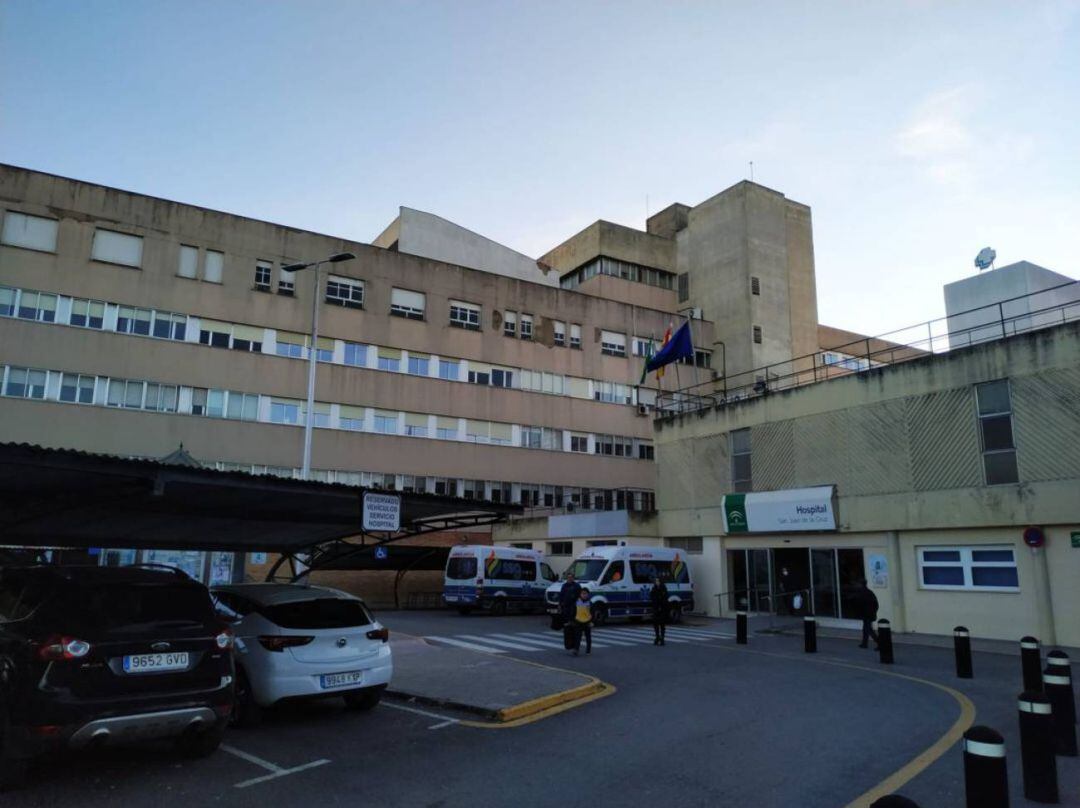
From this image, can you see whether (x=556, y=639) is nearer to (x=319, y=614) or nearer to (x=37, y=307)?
(x=319, y=614)

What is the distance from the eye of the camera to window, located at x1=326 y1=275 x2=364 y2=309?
3994cm

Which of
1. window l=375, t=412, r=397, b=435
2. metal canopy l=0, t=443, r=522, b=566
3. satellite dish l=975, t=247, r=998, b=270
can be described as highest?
satellite dish l=975, t=247, r=998, b=270

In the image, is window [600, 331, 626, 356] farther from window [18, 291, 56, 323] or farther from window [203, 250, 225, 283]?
window [18, 291, 56, 323]

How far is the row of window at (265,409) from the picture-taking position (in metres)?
32.2

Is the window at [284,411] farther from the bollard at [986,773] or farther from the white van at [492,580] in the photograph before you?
the bollard at [986,773]

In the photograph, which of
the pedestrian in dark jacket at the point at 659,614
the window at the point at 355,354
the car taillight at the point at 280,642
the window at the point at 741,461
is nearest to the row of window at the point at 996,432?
the window at the point at 741,461

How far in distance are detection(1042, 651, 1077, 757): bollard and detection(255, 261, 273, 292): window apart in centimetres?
3672

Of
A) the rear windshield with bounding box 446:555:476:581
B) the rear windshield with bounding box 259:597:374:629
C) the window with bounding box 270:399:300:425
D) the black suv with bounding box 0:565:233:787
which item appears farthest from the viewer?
the window with bounding box 270:399:300:425

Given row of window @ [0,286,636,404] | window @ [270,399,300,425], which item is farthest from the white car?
row of window @ [0,286,636,404]

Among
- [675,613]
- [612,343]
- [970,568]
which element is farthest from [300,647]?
[612,343]

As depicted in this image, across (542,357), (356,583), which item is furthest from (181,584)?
(542,357)

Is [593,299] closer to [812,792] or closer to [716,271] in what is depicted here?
[716,271]

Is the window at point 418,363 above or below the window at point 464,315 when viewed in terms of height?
below

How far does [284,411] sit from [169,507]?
2741 cm
